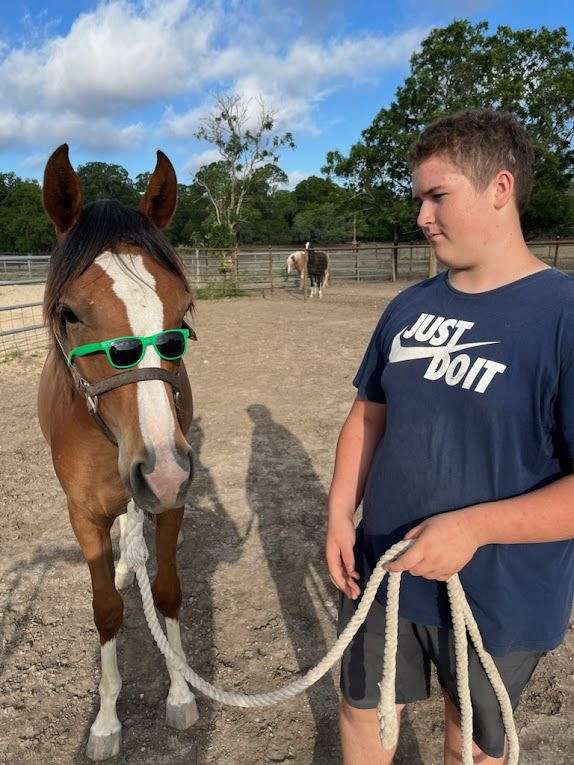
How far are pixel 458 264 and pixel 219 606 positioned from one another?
2277 millimetres

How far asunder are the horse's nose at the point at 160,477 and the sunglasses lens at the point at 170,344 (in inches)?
11.8

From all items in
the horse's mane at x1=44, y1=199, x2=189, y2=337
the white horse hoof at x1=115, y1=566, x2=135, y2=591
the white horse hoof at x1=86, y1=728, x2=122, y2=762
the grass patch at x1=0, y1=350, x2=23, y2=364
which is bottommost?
the white horse hoof at x1=86, y1=728, x2=122, y2=762

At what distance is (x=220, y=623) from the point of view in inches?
100

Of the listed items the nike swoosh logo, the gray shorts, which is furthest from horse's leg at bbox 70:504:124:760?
the nike swoosh logo

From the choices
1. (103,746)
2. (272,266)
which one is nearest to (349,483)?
(103,746)

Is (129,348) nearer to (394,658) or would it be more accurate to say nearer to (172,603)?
(394,658)

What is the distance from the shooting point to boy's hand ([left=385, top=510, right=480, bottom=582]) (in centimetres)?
98

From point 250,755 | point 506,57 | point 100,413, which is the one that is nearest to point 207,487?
point 250,755

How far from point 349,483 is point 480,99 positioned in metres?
25.7

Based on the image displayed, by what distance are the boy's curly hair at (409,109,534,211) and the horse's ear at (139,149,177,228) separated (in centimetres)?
111

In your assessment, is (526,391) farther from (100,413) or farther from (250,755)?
(250,755)

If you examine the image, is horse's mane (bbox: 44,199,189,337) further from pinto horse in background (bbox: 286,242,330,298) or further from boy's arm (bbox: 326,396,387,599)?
pinto horse in background (bbox: 286,242,330,298)

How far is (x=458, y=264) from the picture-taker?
1.14 meters

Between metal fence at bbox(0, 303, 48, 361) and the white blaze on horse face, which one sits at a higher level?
the white blaze on horse face
